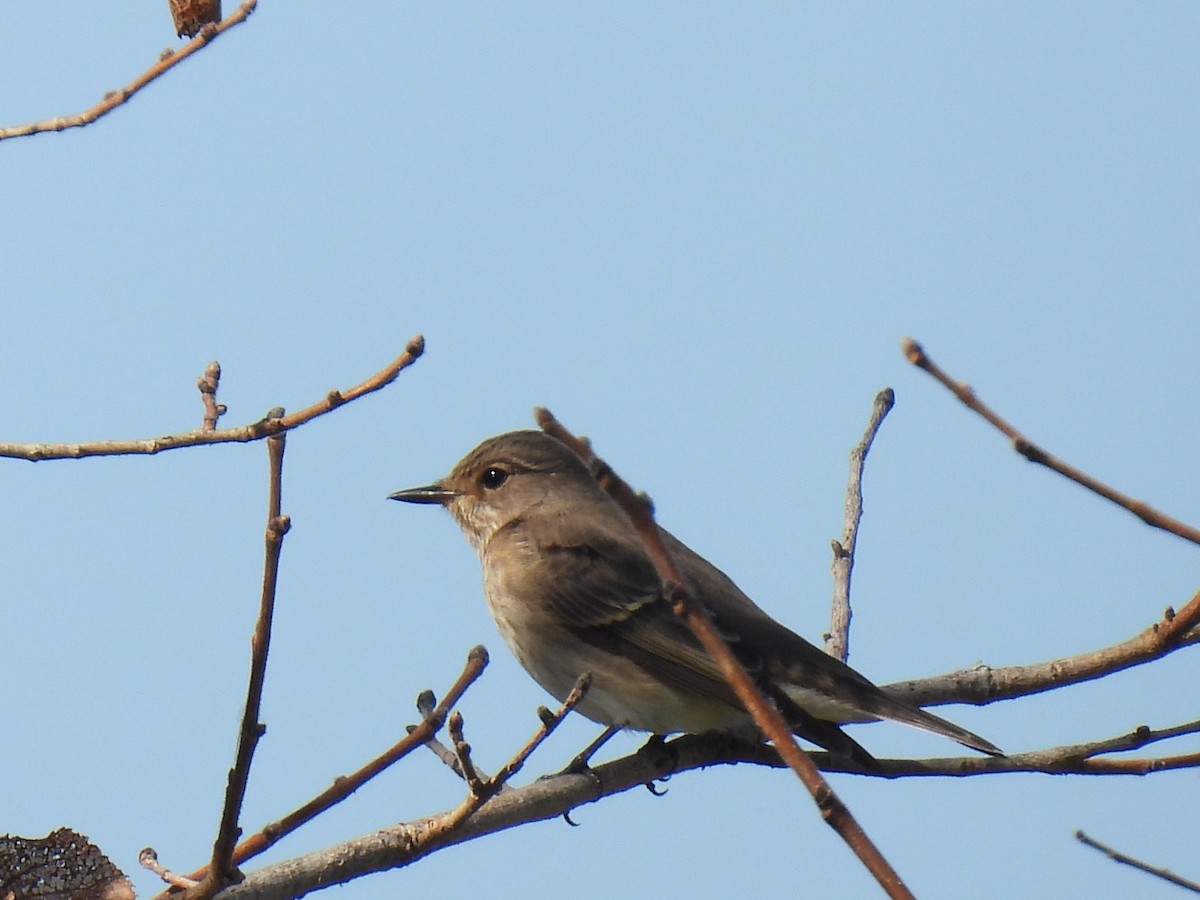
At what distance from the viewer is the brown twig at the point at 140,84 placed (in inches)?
153

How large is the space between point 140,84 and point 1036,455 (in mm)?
2844

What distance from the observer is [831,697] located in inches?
208

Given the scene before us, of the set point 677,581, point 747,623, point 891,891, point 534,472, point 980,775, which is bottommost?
point 891,891

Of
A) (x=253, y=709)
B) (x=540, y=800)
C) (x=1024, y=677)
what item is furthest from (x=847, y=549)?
(x=253, y=709)

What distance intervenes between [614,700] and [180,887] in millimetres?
2930

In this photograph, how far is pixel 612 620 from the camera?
585 cm

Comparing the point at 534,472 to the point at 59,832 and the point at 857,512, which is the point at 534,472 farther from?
the point at 59,832

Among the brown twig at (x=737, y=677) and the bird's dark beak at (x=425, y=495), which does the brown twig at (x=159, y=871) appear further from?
the bird's dark beak at (x=425, y=495)

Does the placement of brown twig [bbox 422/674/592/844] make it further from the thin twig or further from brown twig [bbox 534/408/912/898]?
brown twig [bbox 534/408/912/898]

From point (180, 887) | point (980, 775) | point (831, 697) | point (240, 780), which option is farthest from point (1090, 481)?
point (831, 697)

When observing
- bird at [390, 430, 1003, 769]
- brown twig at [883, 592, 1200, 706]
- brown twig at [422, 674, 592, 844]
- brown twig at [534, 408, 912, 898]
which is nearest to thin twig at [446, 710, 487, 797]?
brown twig at [422, 674, 592, 844]

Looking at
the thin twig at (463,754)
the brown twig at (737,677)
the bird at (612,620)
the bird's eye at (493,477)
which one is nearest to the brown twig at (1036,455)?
the brown twig at (737,677)

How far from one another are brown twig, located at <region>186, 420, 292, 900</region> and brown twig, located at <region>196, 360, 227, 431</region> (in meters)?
1.46

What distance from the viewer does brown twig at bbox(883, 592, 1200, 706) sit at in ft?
12.7
